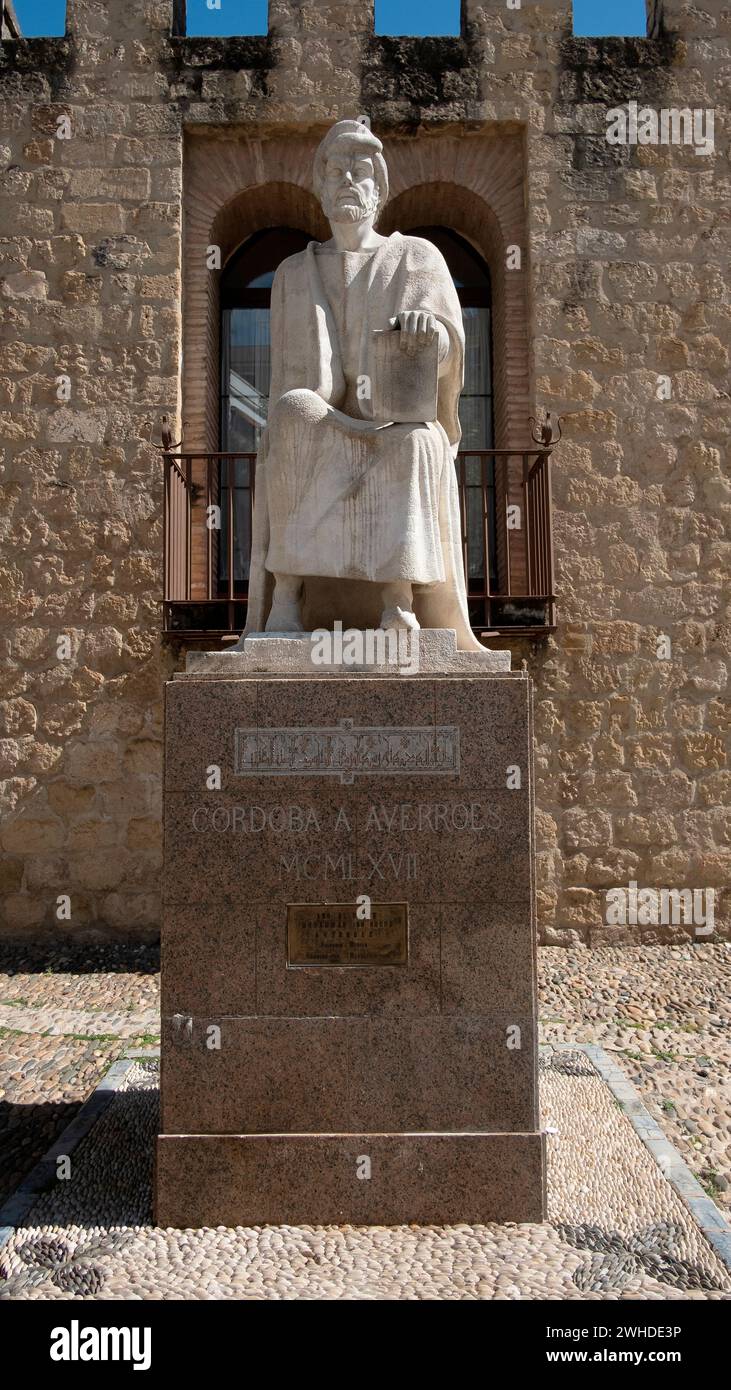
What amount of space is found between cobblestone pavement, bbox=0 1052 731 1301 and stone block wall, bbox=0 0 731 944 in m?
3.53

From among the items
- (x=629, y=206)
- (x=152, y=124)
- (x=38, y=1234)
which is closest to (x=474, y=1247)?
(x=38, y=1234)

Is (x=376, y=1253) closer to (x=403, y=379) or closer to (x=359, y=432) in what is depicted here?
(x=359, y=432)

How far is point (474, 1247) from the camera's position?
3.04 m

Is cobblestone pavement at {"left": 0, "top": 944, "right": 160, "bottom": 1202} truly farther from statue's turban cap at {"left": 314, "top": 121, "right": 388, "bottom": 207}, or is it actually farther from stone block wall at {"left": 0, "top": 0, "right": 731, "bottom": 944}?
statue's turban cap at {"left": 314, "top": 121, "right": 388, "bottom": 207}

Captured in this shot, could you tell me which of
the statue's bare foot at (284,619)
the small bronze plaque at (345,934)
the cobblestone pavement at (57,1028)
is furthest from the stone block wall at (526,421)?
the small bronze plaque at (345,934)

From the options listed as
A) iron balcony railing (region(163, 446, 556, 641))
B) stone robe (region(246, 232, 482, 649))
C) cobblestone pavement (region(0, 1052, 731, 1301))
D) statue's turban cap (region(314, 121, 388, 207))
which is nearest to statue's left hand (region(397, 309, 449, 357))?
stone robe (region(246, 232, 482, 649))

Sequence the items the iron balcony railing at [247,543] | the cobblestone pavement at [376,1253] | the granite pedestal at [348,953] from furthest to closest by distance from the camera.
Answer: the iron balcony railing at [247,543], the granite pedestal at [348,953], the cobblestone pavement at [376,1253]

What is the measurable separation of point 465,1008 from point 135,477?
16.3 feet

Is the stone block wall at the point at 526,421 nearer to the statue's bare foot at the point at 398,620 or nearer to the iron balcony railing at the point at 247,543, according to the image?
the iron balcony railing at the point at 247,543

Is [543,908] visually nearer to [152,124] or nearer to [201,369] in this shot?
[201,369]

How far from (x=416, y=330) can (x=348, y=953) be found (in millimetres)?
1953

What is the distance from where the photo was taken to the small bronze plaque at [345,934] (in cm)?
326

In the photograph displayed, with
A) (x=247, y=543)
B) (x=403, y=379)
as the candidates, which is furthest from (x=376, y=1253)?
(x=247, y=543)

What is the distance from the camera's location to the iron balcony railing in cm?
697
